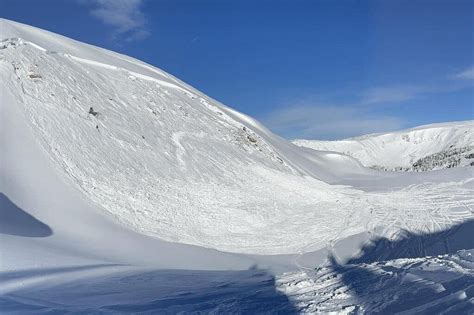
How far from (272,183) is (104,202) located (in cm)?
980

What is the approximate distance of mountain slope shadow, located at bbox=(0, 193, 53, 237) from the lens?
10731 millimetres

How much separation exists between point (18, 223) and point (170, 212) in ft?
17.8

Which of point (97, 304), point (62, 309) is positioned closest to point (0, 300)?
point (62, 309)

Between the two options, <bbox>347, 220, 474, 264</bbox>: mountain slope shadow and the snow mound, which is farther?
the snow mound

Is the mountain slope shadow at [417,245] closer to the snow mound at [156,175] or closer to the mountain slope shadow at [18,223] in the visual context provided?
the snow mound at [156,175]

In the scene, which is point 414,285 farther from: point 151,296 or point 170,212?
point 170,212

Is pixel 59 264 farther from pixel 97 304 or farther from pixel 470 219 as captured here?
pixel 470 219

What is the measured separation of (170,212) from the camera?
15570 mm

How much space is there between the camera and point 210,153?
23062mm

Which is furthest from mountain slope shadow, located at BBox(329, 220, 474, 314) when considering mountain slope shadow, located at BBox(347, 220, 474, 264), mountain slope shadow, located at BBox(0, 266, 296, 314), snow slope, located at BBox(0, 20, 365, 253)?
snow slope, located at BBox(0, 20, 365, 253)

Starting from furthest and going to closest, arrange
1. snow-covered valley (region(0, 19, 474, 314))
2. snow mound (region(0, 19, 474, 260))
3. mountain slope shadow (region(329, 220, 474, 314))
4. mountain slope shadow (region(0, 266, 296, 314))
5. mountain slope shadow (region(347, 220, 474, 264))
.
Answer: snow mound (region(0, 19, 474, 260)) < mountain slope shadow (region(347, 220, 474, 264)) < snow-covered valley (region(0, 19, 474, 314)) < mountain slope shadow (region(0, 266, 296, 314)) < mountain slope shadow (region(329, 220, 474, 314))

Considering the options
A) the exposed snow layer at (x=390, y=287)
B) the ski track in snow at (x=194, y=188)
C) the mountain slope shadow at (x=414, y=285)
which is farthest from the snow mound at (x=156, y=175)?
the mountain slope shadow at (x=414, y=285)

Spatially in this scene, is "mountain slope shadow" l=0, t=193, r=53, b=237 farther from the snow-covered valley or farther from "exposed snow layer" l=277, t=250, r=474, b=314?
"exposed snow layer" l=277, t=250, r=474, b=314

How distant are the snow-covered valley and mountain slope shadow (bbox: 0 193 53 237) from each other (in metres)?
0.05
